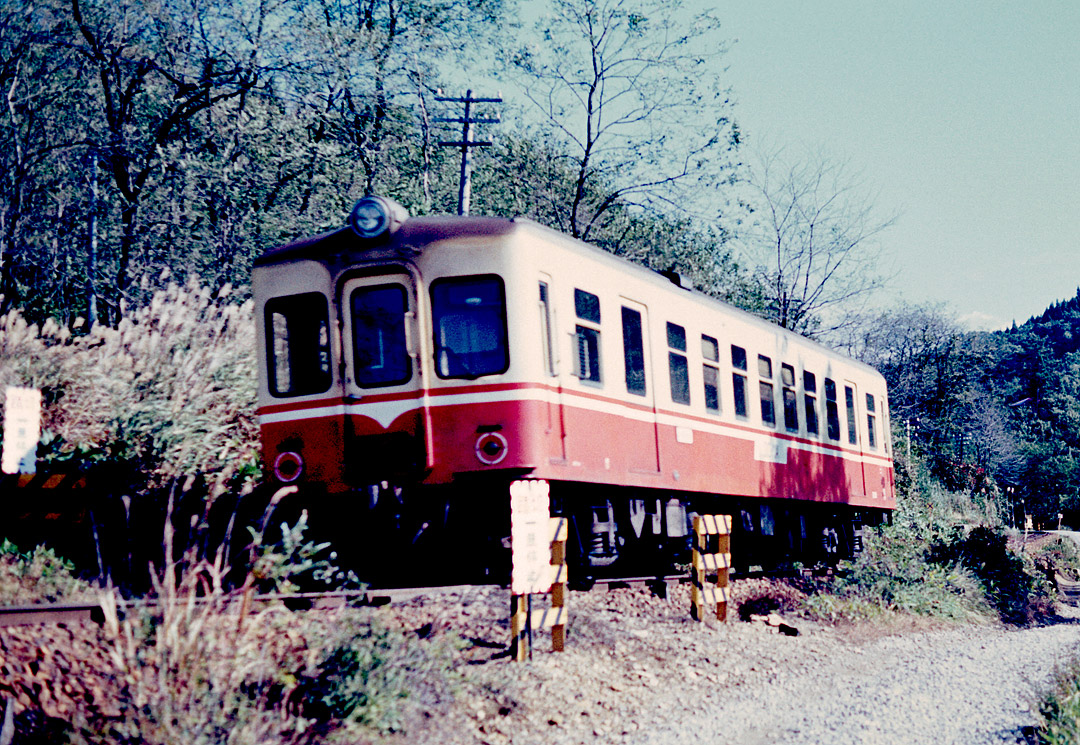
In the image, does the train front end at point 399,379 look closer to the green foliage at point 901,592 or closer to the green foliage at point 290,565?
the green foliage at point 290,565

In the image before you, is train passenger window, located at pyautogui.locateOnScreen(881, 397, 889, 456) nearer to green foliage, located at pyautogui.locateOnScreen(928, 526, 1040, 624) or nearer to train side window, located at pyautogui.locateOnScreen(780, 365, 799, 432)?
green foliage, located at pyautogui.locateOnScreen(928, 526, 1040, 624)

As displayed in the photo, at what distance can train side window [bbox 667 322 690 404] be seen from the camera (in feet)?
33.8

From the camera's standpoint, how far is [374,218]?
8484mm

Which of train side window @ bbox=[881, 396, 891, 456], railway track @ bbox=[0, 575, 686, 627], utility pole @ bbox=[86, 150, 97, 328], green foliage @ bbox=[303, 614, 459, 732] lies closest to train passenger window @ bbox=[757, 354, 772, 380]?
railway track @ bbox=[0, 575, 686, 627]

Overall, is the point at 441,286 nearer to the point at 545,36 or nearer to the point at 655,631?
the point at 655,631

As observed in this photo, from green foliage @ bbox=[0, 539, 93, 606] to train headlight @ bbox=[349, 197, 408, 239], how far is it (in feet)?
10.8

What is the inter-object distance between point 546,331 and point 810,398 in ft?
22.1

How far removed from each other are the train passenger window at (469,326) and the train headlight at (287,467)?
1351mm

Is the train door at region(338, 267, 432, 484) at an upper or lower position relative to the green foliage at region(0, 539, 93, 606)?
upper

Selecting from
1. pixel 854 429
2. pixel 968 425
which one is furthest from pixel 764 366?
pixel 968 425

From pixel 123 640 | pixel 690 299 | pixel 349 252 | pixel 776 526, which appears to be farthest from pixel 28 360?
pixel 776 526

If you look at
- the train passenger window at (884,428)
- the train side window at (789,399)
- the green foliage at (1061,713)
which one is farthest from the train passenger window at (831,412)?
the green foliage at (1061,713)

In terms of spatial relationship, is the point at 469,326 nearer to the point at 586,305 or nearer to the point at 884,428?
the point at 586,305

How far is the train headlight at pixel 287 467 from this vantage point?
8.47 m
